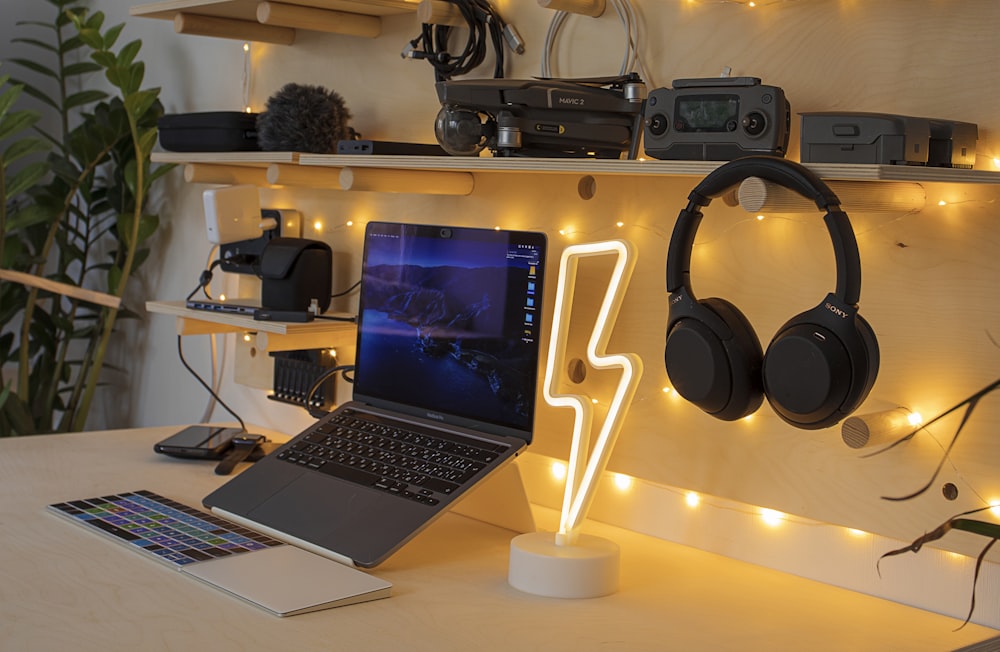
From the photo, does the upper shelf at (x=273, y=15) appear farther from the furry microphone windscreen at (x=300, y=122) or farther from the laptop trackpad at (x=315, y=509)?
the laptop trackpad at (x=315, y=509)

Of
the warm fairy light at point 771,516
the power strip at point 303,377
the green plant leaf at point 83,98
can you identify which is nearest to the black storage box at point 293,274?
the power strip at point 303,377

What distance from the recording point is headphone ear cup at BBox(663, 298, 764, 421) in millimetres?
1142

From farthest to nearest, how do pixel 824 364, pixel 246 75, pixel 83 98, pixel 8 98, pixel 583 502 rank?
pixel 83 98, pixel 8 98, pixel 246 75, pixel 583 502, pixel 824 364

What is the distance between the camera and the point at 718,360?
3.75 ft

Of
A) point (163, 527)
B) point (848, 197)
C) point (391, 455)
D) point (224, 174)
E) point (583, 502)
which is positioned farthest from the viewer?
point (224, 174)

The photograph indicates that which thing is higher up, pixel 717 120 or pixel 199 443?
pixel 717 120

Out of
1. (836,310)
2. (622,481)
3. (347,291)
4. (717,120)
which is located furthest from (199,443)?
(836,310)

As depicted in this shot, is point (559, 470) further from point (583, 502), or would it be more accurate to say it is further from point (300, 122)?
point (300, 122)

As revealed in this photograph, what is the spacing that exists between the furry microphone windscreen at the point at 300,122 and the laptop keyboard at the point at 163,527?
59cm

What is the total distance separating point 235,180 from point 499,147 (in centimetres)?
84

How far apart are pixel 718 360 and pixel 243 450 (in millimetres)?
993

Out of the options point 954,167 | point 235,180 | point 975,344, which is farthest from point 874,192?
point 235,180

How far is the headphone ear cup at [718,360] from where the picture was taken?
1.14 m

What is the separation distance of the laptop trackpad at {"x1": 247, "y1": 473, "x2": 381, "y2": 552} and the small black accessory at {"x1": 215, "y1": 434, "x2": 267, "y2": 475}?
0.30 meters
